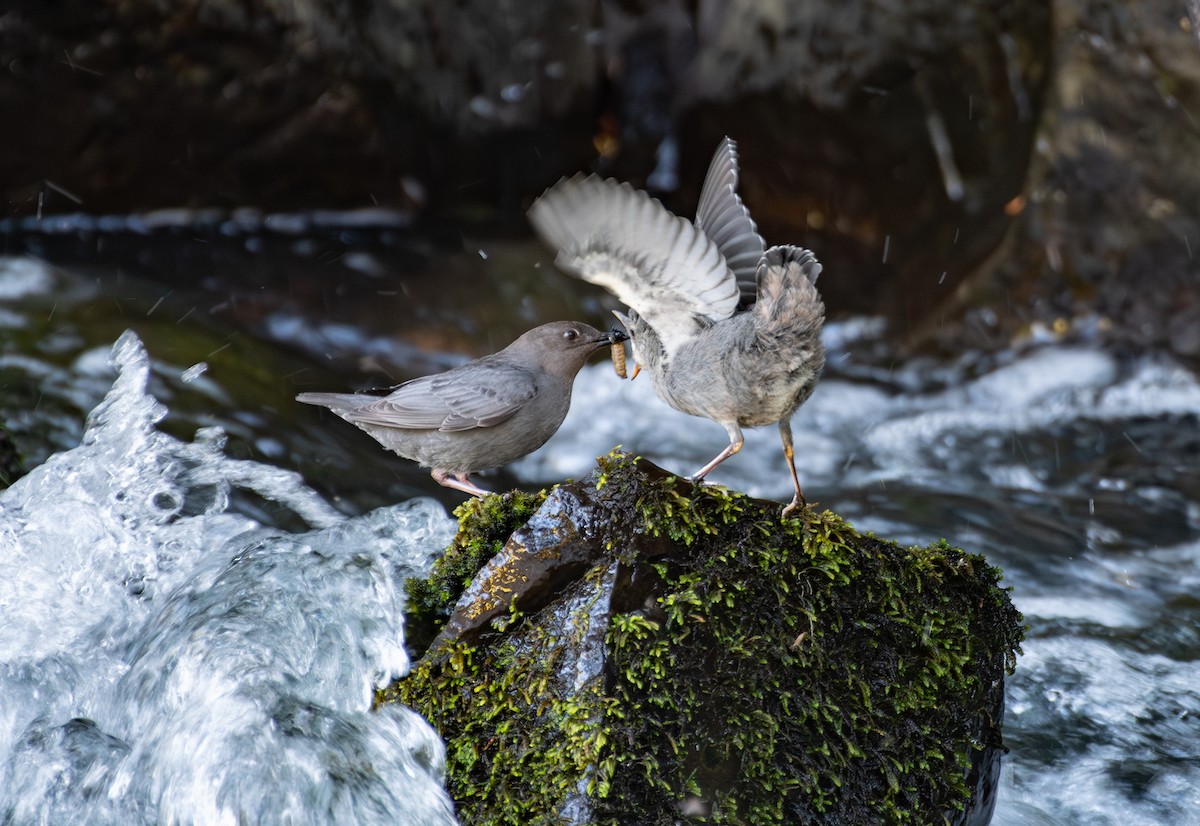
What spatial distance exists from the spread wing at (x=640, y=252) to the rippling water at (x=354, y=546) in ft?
3.64

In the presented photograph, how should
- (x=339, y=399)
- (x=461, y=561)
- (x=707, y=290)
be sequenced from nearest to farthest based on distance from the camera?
(x=461, y=561), (x=707, y=290), (x=339, y=399)

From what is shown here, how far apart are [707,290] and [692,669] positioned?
1346mm

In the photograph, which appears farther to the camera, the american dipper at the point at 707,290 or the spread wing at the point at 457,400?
the spread wing at the point at 457,400

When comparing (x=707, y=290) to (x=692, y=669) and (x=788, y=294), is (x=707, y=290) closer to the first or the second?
(x=788, y=294)

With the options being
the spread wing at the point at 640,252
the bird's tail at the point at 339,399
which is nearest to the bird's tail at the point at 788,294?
the spread wing at the point at 640,252

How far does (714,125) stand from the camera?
9477 mm

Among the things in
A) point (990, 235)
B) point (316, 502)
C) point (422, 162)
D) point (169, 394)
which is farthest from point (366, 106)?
point (990, 235)

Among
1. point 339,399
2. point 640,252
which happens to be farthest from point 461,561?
point 339,399

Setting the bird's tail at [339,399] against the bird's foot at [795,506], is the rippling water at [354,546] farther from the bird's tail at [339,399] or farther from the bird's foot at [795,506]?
the bird's foot at [795,506]

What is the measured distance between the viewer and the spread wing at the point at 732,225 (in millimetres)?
3996

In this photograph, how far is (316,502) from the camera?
6363 millimetres

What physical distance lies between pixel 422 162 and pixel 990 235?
4.94 metres

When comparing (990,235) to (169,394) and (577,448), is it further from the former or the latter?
(169,394)

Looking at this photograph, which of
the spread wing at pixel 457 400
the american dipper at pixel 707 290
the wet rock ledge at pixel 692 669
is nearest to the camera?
the wet rock ledge at pixel 692 669
